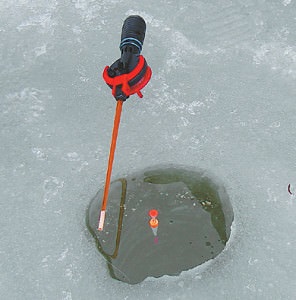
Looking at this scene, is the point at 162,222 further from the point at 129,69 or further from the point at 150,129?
the point at 129,69

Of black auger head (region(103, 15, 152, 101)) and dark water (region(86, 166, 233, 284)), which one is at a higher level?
black auger head (region(103, 15, 152, 101))

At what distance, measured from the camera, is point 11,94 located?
3152 millimetres

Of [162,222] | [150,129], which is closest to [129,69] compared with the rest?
[150,129]

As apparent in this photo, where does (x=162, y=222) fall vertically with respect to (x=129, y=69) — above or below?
below

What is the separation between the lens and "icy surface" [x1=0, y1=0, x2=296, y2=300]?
2.42 metres

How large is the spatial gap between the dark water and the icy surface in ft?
0.19

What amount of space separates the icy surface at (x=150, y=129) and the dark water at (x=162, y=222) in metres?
0.06

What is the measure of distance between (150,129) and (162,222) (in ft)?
2.07

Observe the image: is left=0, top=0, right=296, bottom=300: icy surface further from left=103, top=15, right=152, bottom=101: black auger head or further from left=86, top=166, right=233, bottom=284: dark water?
left=103, top=15, right=152, bottom=101: black auger head

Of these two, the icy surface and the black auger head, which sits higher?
the black auger head

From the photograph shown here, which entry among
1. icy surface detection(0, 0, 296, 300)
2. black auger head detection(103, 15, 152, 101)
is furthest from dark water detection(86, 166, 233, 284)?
black auger head detection(103, 15, 152, 101)

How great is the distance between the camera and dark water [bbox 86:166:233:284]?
2.43 m

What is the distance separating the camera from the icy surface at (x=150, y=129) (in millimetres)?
2418

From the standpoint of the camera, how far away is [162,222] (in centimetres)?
258
